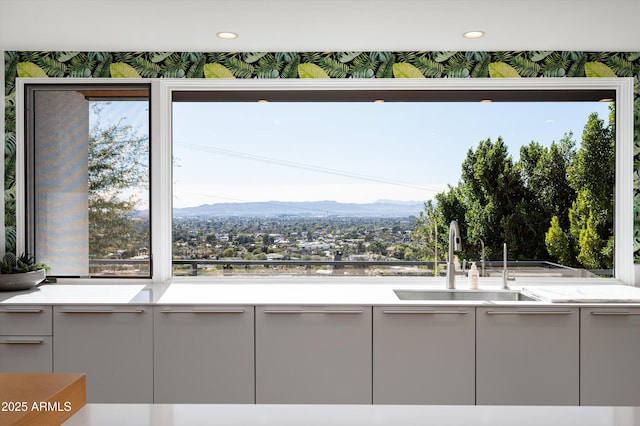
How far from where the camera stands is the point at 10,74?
3.53 m

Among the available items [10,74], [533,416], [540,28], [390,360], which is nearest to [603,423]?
Answer: [533,416]

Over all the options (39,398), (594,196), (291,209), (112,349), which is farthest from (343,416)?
(594,196)

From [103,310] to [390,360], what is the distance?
1561 millimetres

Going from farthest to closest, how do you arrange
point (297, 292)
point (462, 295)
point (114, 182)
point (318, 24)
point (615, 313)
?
point (114, 182)
point (462, 295)
point (297, 292)
point (318, 24)
point (615, 313)

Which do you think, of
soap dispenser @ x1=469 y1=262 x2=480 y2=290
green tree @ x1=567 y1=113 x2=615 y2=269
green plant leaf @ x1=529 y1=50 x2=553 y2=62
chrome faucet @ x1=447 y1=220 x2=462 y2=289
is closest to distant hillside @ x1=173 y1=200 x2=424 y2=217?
chrome faucet @ x1=447 y1=220 x2=462 y2=289

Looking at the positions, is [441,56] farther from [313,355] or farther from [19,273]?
[19,273]

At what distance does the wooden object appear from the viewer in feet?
3.16

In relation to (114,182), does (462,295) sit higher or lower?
lower

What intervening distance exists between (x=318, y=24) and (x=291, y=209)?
1280 millimetres

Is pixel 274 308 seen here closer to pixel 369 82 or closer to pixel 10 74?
pixel 369 82

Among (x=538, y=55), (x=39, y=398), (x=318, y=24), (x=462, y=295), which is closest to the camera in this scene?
(x=39, y=398)

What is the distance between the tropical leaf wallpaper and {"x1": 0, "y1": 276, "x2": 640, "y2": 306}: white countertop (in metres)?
0.58

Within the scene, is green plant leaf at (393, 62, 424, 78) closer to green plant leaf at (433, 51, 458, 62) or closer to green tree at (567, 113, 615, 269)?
green plant leaf at (433, 51, 458, 62)

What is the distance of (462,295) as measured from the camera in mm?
3363
